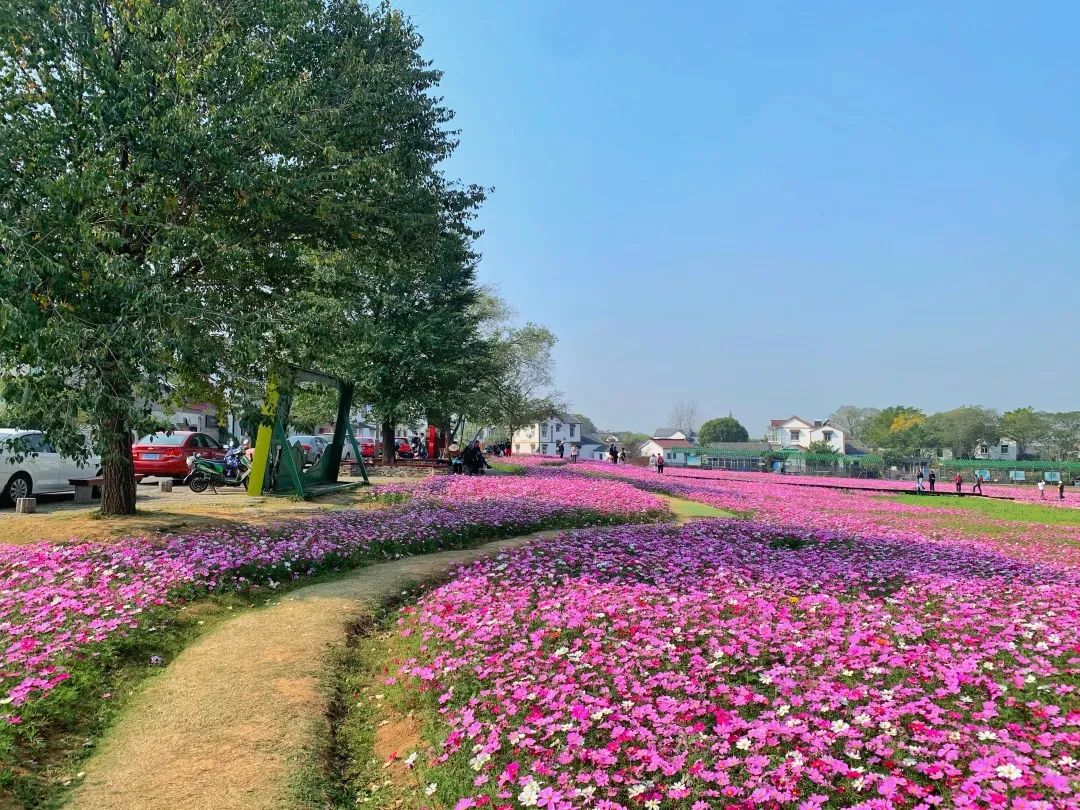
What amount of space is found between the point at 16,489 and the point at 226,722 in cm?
1446

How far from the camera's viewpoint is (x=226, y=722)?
201 inches

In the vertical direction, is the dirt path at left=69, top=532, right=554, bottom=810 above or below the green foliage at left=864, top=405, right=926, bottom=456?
below

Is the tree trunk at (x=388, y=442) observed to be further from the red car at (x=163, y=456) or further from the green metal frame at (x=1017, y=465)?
the green metal frame at (x=1017, y=465)

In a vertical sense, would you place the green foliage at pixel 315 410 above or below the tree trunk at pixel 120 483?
above

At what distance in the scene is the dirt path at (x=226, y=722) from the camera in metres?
4.20

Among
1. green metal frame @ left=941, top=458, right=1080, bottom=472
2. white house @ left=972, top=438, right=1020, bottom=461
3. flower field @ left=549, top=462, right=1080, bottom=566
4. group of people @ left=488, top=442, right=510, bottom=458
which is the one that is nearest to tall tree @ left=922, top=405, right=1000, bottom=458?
white house @ left=972, top=438, right=1020, bottom=461

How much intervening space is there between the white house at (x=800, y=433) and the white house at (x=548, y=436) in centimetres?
3823

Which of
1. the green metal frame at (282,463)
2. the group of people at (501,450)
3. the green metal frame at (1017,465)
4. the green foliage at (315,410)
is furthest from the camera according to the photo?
the green metal frame at (1017,465)

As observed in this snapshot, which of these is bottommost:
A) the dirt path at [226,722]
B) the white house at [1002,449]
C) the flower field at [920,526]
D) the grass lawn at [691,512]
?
the dirt path at [226,722]

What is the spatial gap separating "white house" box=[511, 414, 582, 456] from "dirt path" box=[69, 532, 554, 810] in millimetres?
119494

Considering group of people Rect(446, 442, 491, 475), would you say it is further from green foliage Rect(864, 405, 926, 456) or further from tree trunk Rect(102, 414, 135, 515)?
green foliage Rect(864, 405, 926, 456)

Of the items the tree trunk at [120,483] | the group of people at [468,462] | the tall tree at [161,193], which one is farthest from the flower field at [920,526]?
the tree trunk at [120,483]

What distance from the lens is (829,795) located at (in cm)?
359

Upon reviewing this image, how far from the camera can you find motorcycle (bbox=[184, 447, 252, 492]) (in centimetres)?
1883
